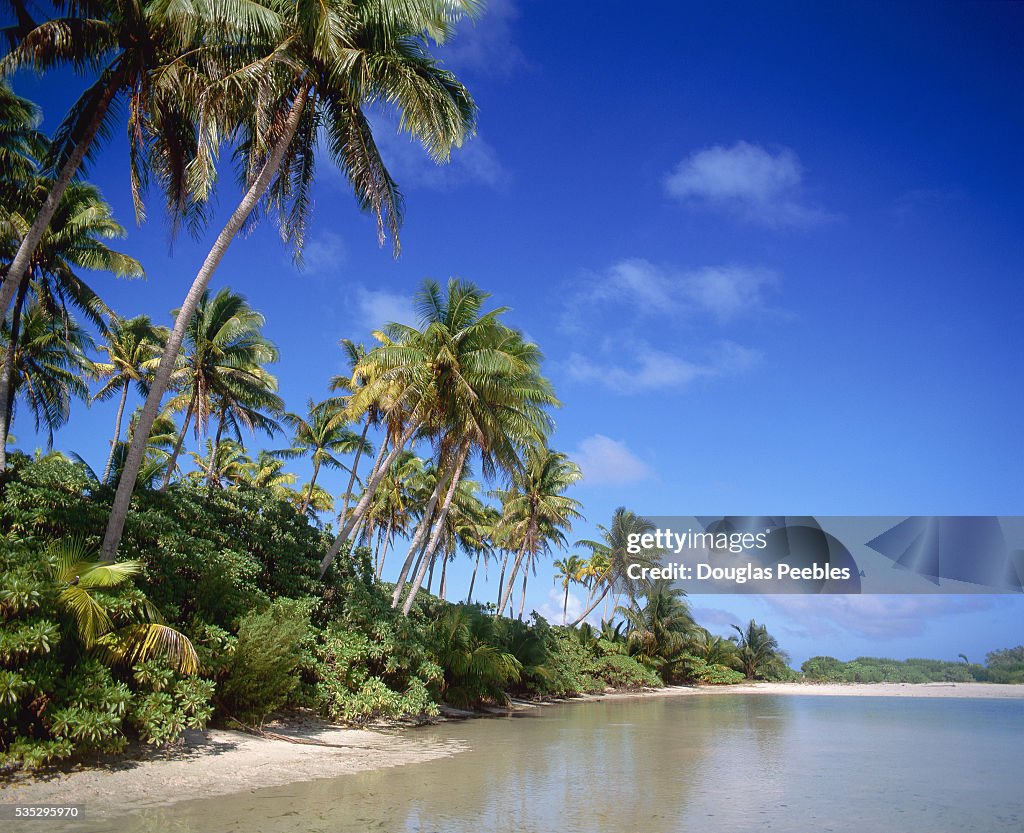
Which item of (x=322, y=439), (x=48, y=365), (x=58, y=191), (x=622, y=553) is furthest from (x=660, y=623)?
(x=58, y=191)

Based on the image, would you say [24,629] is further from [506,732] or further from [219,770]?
[506,732]

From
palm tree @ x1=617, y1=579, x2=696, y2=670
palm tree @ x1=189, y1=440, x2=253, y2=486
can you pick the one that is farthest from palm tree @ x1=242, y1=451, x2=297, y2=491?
palm tree @ x1=617, y1=579, x2=696, y2=670

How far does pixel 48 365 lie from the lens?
83.3 feet

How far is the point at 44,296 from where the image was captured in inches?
758

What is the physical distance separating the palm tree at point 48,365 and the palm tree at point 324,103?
13109 mm

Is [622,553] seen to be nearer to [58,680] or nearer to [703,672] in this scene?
[703,672]

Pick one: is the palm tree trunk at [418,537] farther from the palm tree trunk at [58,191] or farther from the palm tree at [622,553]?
the palm tree at [622,553]

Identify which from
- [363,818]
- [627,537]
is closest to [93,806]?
[363,818]

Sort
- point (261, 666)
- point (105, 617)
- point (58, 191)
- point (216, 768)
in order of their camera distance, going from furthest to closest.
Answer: point (58, 191), point (261, 666), point (216, 768), point (105, 617)

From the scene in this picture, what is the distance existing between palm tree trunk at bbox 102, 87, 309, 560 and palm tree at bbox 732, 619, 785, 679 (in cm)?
5751

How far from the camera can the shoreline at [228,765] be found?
765 cm

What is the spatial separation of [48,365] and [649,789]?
2523 centimetres

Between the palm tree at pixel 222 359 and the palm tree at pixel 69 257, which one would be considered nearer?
the palm tree at pixel 69 257

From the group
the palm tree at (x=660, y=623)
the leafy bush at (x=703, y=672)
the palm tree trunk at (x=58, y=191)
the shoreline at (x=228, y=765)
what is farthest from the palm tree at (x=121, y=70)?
the leafy bush at (x=703, y=672)
